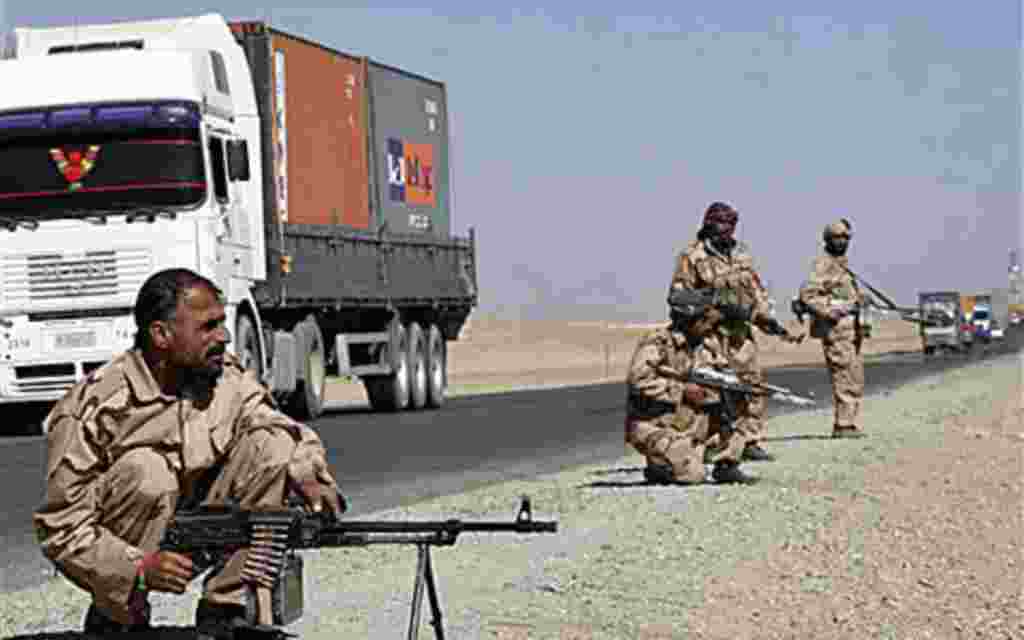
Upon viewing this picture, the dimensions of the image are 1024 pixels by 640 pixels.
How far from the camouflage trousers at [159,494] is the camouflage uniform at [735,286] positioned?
8.17 meters

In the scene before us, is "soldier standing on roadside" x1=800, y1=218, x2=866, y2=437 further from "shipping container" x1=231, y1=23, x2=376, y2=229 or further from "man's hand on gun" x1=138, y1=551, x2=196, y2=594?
"man's hand on gun" x1=138, y1=551, x2=196, y2=594

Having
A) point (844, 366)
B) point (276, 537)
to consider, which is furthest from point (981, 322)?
point (276, 537)

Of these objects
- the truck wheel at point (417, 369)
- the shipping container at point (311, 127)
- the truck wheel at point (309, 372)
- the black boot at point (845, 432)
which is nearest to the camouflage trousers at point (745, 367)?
the black boot at point (845, 432)

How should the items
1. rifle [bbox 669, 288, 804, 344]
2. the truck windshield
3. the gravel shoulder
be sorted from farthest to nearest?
the truck windshield, rifle [bbox 669, 288, 804, 344], the gravel shoulder

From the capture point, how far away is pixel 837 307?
20297 millimetres

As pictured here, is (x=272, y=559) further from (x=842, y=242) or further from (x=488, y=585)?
(x=842, y=242)

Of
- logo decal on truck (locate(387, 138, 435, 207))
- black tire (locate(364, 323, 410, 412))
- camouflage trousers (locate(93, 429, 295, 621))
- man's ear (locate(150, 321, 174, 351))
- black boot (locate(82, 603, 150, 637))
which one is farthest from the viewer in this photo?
logo decal on truck (locate(387, 138, 435, 207))

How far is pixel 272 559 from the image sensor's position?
6.69 meters

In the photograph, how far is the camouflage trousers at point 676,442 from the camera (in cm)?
1465

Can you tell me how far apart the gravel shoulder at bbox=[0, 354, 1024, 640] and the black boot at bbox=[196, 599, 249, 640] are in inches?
64.0

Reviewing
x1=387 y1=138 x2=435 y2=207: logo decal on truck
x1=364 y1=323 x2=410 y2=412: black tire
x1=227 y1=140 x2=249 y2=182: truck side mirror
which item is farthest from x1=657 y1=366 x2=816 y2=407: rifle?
x1=387 y1=138 x2=435 y2=207: logo decal on truck

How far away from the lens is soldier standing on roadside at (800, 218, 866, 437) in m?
20.3

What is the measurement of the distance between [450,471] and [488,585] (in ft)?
29.3

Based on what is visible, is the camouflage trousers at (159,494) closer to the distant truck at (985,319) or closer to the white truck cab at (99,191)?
the white truck cab at (99,191)
